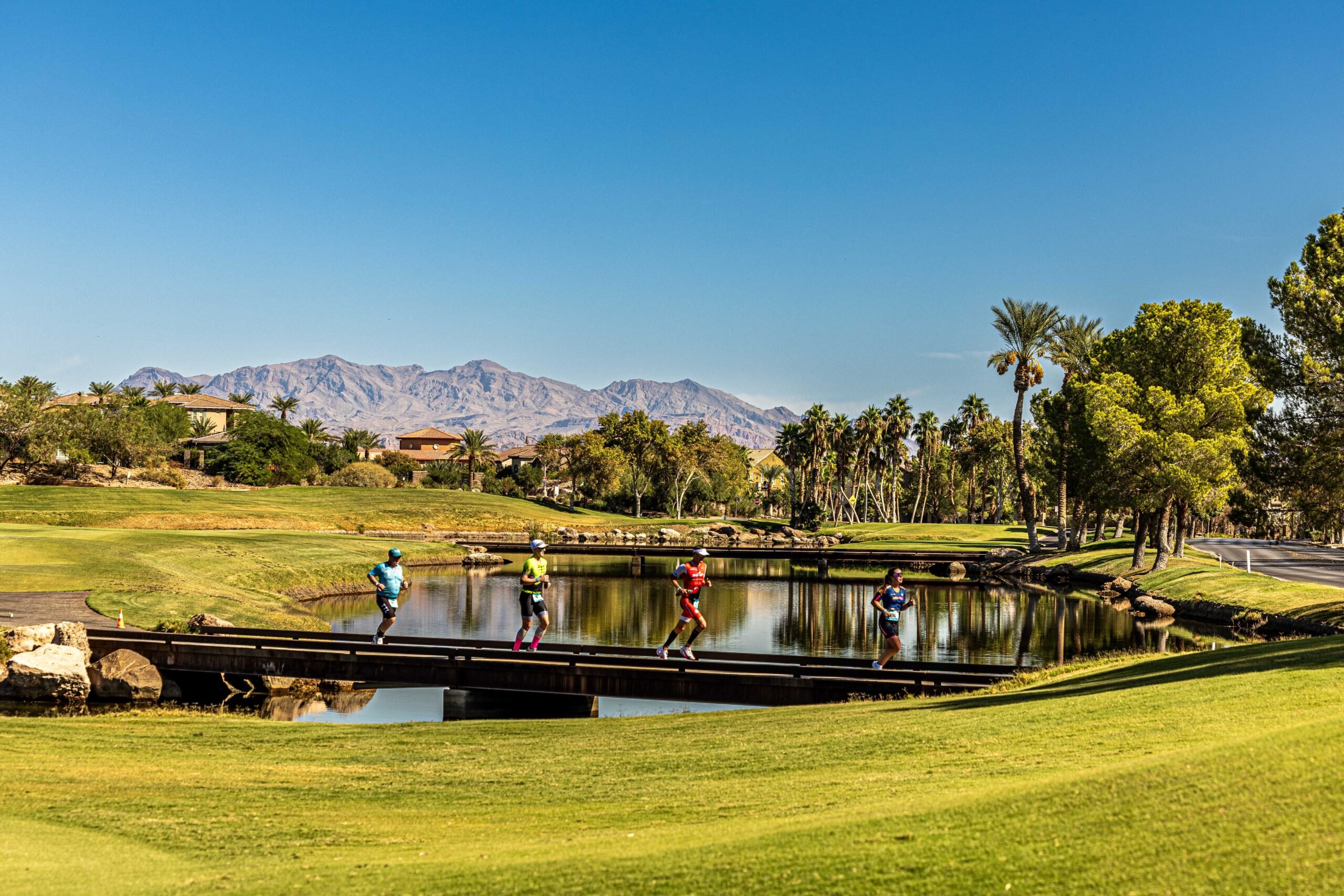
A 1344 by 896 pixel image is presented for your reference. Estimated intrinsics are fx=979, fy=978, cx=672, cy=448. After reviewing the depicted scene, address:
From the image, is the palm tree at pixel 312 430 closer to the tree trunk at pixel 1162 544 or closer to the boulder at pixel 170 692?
the tree trunk at pixel 1162 544

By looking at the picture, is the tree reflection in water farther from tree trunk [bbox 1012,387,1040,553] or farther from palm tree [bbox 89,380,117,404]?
palm tree [bbox 89,380,117,404]

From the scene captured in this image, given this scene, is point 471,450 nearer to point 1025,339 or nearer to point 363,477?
point 363,477

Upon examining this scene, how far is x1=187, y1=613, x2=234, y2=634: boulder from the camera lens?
27.5 m

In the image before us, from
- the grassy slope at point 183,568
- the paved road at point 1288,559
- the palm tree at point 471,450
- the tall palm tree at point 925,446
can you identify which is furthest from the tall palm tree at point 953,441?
the grassy slope at point 183,568

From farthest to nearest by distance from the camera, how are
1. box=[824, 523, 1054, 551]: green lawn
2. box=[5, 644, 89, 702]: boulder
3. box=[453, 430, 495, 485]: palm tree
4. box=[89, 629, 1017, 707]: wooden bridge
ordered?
box=[453, 430, 495, 485]: palm tree → box=[824, 523, 1054, 551]: green lawn → box=[5, 644, 89, 702]: boulder → box=[89, 629, 1017, 707]: wooden bridge

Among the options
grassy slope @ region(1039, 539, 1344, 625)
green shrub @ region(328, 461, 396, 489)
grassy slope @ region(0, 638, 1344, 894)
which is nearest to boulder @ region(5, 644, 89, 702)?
grassy slope @ region(0, 638, 1344, 894)

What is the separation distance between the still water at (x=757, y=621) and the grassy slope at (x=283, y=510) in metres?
23.5

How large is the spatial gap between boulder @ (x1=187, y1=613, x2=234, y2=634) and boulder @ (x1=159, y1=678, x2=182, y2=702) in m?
2.76

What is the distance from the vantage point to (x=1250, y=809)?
6.86 m

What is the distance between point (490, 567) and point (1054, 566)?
3948 cm

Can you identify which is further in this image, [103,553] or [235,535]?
[235,535]

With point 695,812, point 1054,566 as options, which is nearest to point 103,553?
point 695,812

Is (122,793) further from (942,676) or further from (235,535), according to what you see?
(235,535)

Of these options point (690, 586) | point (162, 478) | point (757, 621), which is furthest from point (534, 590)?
point (162, 478)
